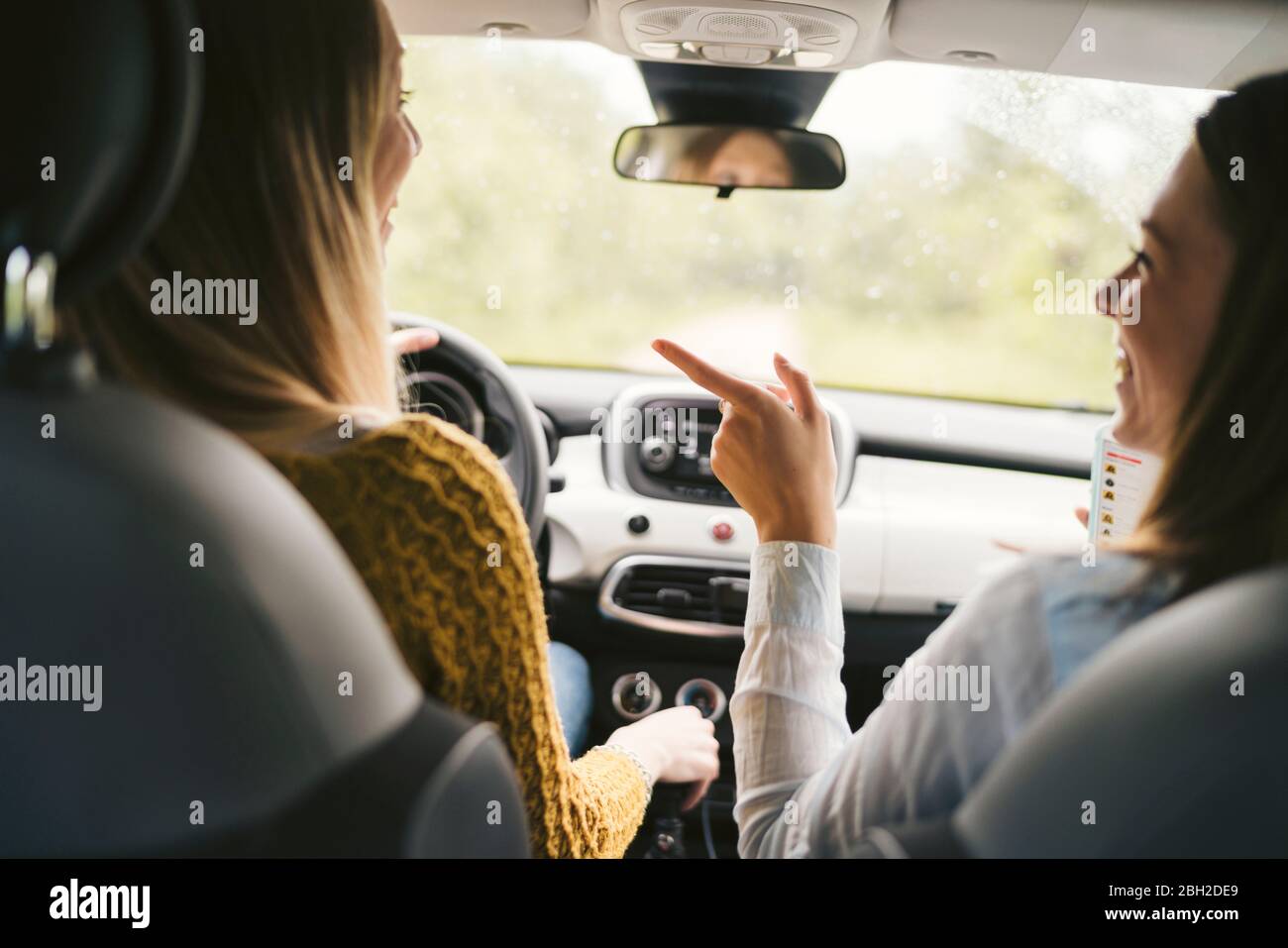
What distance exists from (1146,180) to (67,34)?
3.33 ft

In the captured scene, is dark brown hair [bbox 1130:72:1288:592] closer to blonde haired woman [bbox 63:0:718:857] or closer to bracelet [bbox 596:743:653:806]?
blonde haired woman [bbox 63:0:718:857]

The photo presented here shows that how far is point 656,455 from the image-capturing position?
265 centimetres

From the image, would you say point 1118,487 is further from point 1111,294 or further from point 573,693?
point 573,693

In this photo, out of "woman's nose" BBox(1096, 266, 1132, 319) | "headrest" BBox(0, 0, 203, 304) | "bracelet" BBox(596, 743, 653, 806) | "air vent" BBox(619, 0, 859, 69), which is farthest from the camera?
"bracelet" BBox(596, 743, 653, 806)

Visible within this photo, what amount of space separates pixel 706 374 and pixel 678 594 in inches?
54.1

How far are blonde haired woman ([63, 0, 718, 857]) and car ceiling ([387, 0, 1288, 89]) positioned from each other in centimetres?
54

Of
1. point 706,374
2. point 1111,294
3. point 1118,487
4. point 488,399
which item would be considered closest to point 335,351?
point 706,374

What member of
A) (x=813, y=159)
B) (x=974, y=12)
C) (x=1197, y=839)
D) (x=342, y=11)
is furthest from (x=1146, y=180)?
(x=813, y=159)

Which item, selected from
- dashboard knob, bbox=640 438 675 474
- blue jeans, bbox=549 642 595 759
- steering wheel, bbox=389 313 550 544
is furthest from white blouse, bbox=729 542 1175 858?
dashboard knob, bbox=640 438 675 474

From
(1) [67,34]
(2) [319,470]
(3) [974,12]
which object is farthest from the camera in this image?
(3) [974,12]

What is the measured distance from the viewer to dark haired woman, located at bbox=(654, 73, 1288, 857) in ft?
3.07

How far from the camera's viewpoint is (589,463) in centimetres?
275
